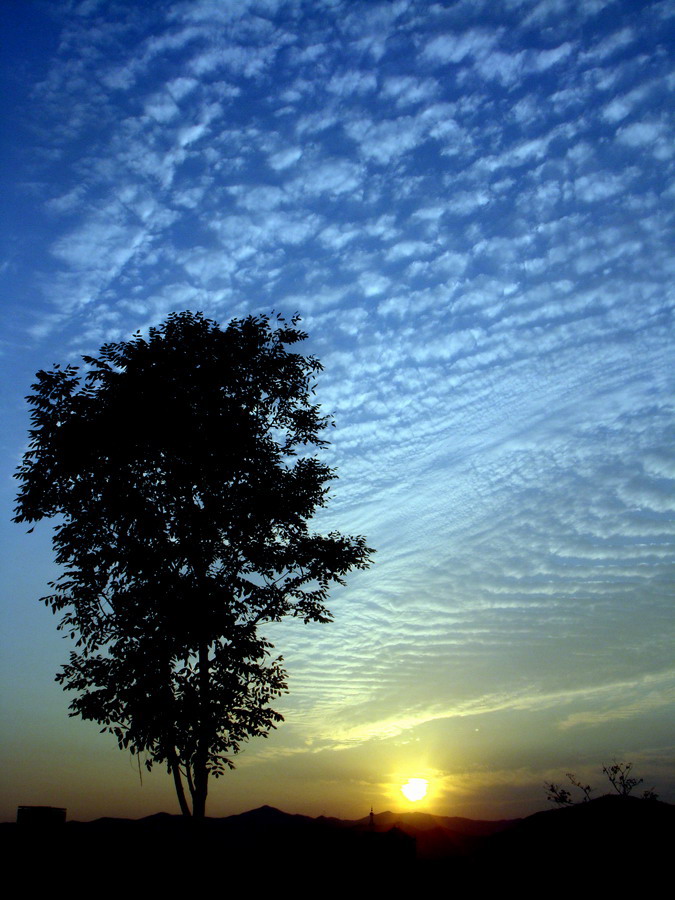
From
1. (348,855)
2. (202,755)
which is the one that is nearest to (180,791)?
(202,755)

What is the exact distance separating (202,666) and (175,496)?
19.4 feet

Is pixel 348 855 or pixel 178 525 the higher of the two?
pixel 178 525

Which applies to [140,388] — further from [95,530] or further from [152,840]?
[152,840]

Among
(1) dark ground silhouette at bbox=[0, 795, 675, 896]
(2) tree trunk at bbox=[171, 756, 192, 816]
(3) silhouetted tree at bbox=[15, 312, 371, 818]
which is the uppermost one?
(3) silhouetted tree at bbox=[15, 312, 371, 818]

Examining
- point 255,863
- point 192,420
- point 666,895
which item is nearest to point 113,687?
point 255,863

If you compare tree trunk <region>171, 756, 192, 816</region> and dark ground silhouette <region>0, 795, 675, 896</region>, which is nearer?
dark ground silhouette <region>0, 795, 675, 896</region>

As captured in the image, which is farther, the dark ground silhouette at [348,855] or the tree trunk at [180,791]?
the tree trunk at [180,791]

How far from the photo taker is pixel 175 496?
2056 centimetres

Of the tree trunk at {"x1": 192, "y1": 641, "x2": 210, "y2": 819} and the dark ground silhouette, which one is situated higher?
the tree trunk at {"x1": 192, "y1": 641, "x2": 210, "y2": 819}

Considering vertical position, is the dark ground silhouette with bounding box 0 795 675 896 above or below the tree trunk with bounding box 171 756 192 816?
below

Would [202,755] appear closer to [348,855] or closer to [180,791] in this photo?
[180,791]

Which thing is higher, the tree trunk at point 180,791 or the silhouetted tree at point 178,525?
the silhouetted tree at point 178,525

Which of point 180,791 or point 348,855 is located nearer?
point 180,791

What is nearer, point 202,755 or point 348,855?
point 202,755
